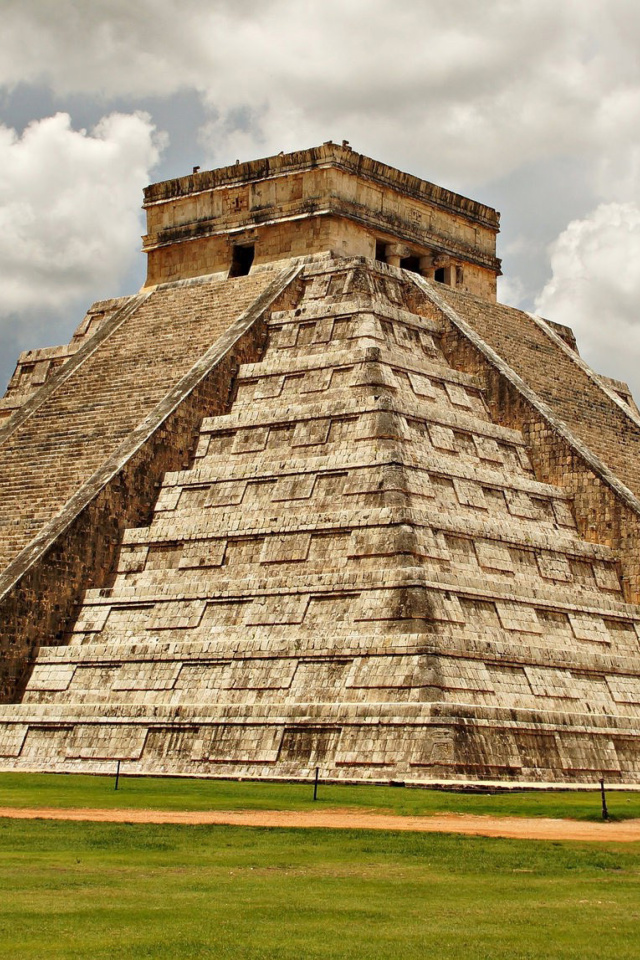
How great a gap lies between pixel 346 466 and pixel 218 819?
820 centimetres

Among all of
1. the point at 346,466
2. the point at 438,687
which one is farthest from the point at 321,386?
the point at 438,687

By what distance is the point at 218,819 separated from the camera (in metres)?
14.0

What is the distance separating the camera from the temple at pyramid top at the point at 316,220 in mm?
29688

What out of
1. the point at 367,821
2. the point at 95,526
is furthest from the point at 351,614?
the point at 367,821

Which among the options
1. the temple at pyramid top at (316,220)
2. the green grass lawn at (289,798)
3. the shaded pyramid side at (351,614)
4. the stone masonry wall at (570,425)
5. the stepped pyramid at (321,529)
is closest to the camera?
the green grass lawn at (289,798)

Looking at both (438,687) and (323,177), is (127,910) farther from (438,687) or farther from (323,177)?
(323,177)

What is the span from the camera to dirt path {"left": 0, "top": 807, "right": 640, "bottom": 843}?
530 inches

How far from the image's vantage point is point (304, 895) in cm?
1009

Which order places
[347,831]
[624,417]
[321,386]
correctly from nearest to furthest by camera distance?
[347,831], [321,386], [624,417]

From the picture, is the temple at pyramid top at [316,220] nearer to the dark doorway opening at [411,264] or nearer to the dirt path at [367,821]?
the dark doorway opening at [411,264]

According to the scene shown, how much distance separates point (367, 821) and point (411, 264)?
64.8 feet

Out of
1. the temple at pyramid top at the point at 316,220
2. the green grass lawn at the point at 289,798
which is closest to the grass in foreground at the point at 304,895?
the green grass lawn at the point at 289,798

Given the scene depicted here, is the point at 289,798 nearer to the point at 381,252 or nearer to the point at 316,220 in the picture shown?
the point at 316,220

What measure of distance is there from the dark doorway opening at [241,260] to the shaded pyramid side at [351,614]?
20.9ft
